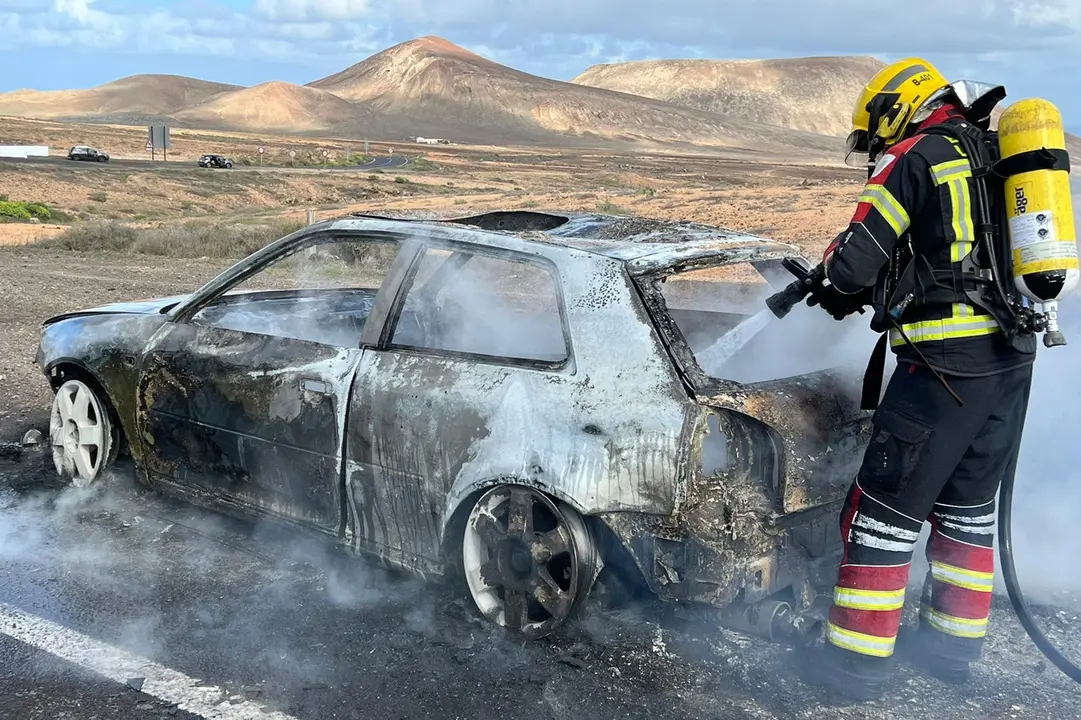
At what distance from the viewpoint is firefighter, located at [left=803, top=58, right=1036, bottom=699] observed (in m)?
3.02

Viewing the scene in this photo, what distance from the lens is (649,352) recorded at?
3232 millimetres

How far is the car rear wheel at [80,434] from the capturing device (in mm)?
4754

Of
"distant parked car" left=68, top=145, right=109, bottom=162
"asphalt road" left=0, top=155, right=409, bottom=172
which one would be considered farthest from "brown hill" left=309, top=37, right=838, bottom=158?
"distant parked car" left=68, top=145, right=109, bottom=162

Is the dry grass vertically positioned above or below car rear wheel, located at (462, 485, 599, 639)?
below

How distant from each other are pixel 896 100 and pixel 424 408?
188cm

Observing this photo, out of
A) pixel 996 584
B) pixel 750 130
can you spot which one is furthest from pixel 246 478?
pixel 750 130

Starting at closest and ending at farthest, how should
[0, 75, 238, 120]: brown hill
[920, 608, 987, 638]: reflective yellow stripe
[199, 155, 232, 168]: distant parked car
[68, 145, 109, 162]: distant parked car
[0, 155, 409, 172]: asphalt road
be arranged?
1. [920, 608, 987, 638]: reflective yellow stripe
2. [0, 155, 409, 172]: asphalt road
3. [68, 145, 109, 162]: distant parked car
4. [199, 155, 232, 168]: distant parked car
5. [0, 75, 238, 120]: brown hill

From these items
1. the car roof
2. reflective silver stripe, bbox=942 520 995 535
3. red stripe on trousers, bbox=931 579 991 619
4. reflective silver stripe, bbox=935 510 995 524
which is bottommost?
red stripe on trousers, bbox=931 579 991 619

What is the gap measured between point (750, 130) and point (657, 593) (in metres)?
184

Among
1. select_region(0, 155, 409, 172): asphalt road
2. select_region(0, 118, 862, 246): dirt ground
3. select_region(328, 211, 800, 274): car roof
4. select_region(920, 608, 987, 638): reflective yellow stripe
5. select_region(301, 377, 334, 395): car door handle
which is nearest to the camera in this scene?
select_region(920, 608, 987, 638): reflective yellow stripe

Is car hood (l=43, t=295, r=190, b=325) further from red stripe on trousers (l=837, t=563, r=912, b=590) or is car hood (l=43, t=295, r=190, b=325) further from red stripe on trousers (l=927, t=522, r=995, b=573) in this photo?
red stripe on trousers (l=927, t=522, r=995, b=573)

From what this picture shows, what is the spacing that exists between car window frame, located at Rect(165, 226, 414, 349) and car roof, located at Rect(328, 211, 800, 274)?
54 mm

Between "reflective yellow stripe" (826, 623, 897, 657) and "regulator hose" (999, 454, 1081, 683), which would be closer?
"reflective yellow stripe" (826, 623, 897, 657)

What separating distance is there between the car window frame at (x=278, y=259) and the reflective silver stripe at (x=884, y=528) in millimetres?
1848
